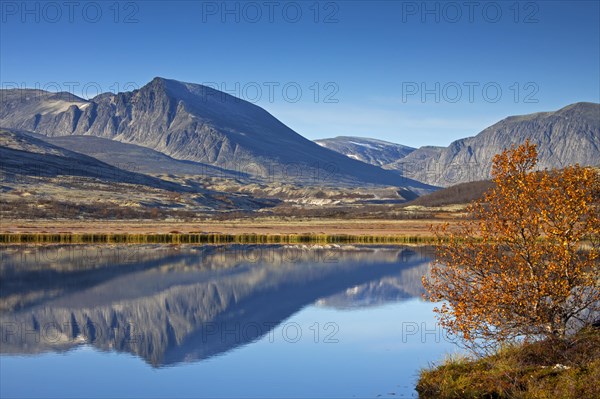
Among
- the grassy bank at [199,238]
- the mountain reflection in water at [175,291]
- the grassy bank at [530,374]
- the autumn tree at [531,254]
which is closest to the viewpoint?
the grassy bank at [530,374]

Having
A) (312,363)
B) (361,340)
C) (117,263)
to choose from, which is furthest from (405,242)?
(312,363)

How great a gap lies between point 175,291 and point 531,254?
3366 centimetres

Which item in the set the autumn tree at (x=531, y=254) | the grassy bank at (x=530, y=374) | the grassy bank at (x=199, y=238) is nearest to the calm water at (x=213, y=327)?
the grassy bank at (x=530, y=374)

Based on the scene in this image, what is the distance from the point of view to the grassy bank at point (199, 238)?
3450 inches

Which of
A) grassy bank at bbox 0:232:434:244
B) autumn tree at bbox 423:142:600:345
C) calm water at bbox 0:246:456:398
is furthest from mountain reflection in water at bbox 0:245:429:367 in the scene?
autumn tree at bbox 423:142:600:345

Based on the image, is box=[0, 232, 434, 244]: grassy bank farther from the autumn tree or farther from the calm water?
the autumn tree

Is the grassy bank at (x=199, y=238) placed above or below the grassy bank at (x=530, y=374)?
above

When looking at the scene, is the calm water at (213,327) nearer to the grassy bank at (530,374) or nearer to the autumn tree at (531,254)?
the grassy bank at (530,374)

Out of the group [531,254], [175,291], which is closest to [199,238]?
[175,291]

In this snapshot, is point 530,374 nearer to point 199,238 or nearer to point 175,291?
point 175,291

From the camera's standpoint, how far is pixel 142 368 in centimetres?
2770

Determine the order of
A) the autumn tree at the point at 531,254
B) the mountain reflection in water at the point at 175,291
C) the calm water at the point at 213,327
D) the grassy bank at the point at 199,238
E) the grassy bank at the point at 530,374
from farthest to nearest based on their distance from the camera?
the grassy bank at the point at 199,238 → the mountain reflection in water at the point at 175,291 → the calm water at the point at 213,327 → the autumn tree at the point at 531,254 → the grassy bank at the point at 530,374

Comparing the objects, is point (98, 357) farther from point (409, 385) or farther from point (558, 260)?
point (558, 260)

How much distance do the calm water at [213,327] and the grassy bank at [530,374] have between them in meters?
2.25
